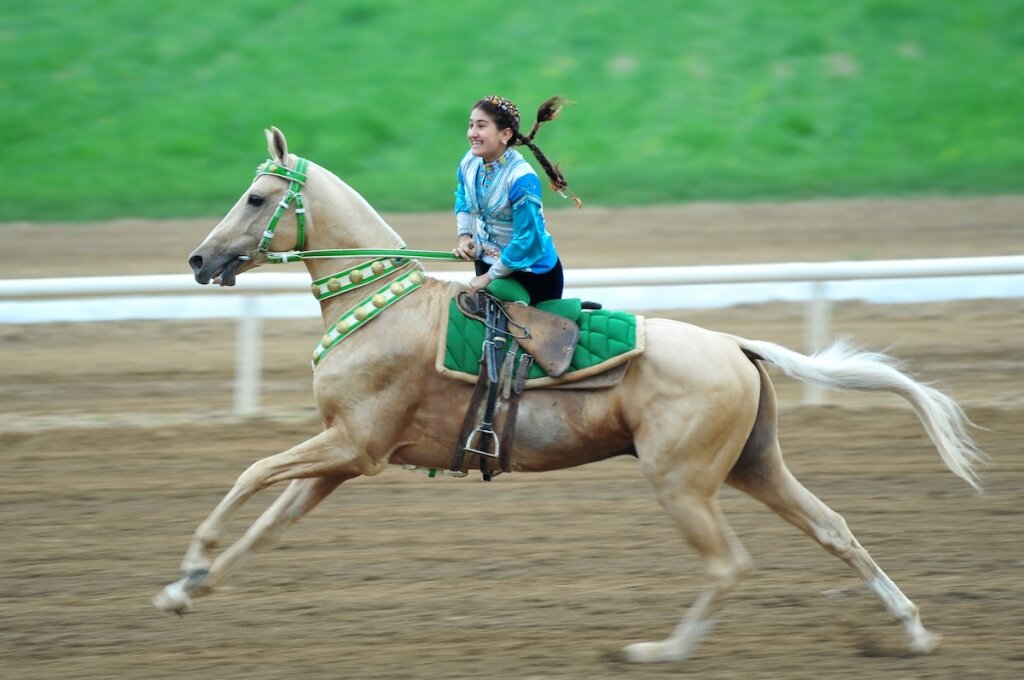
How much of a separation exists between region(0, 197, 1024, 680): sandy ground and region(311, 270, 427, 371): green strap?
4.25ft

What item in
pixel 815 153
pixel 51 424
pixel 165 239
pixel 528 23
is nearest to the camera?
pixel 51 424

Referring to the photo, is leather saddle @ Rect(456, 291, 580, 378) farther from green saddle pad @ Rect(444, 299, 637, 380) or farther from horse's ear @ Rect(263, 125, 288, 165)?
horse's ear @ Rect(263, 125, 288, 165)

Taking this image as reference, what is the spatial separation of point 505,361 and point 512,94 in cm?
1302

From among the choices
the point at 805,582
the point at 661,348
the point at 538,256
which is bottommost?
the point at 805,582

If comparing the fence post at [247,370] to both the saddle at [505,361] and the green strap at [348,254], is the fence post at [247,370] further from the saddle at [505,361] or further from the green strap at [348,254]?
the saddle at [505,361]

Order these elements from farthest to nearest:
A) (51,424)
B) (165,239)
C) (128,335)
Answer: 1. (165,239)
2. (128,335)
3. (51,424)

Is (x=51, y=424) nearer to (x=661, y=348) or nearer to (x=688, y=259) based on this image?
(x=661, y=348)

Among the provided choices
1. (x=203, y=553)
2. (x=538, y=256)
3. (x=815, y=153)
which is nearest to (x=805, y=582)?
(x=538, y=256)

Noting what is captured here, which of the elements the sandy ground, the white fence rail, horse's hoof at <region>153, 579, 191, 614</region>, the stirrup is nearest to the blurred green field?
the sandy ground

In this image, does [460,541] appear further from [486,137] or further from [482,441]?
[486,137]

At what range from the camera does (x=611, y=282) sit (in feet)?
29.9

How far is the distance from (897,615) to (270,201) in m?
3.21

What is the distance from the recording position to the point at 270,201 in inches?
215

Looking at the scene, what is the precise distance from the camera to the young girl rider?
5332mm
